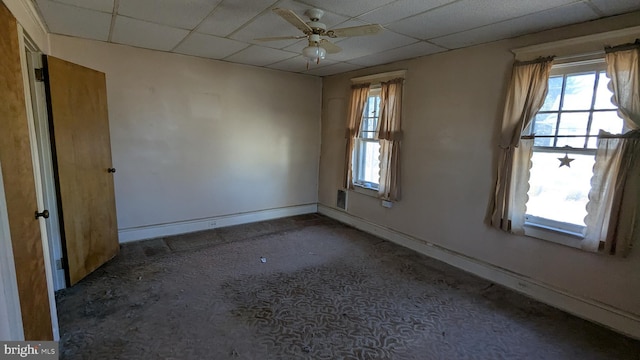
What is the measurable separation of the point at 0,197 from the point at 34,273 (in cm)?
62

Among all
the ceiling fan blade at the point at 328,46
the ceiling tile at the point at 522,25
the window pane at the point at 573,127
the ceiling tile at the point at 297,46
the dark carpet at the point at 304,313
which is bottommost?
the dark carpet at the point at 304,313

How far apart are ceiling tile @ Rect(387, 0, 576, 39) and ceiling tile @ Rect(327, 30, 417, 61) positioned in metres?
0.16

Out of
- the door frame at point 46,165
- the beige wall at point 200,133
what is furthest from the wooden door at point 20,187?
the beige wall at point 200,133

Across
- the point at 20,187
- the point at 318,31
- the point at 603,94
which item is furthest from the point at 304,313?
the point at 603,94

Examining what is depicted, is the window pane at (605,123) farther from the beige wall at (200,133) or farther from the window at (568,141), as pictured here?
the beige wall at (200,133)

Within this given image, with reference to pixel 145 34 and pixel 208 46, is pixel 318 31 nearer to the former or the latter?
pixel 208 46

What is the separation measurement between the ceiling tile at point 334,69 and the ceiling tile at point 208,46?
4.62 ft

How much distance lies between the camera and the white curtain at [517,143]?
274 centimetres

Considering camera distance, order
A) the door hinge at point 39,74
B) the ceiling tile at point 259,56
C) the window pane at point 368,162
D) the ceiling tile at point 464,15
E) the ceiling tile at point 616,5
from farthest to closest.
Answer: the window pane at point 368,162 < the ceiling tile at point 259,56 < the door hinge at point 39,74 < the ceiling tile at point 464,15 < the ceiling tile at point 616,5

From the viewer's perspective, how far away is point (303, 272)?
3344 mm

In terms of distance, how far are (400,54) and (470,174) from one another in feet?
5.43

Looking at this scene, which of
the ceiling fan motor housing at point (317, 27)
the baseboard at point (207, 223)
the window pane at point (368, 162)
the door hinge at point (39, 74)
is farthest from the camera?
the window pane at point (368, 162)

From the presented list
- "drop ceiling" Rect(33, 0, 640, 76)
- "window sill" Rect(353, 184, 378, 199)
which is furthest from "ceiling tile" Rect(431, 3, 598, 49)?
"window sill" Rect(353, 184, 378, 199)

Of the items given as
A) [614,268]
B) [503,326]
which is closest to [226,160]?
[503,326]
